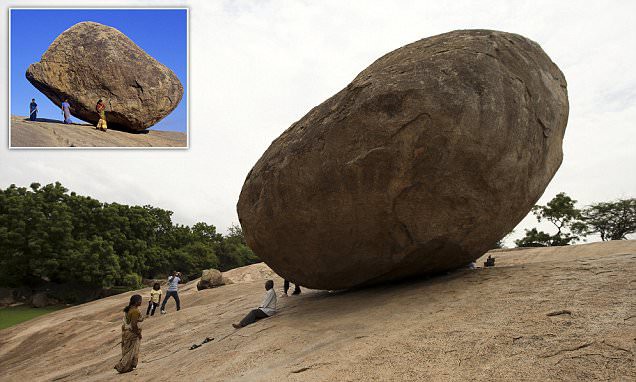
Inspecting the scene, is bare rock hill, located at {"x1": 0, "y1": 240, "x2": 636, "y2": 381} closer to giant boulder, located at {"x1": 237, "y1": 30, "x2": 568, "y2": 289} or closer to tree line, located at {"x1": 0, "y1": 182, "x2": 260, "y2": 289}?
giant boulder, located at {"x1": 237, "y1": 30, "x2": 568, "y2": 289}

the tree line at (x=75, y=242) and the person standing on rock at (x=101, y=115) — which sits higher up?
the person standing on rock at (x=101, y=115)

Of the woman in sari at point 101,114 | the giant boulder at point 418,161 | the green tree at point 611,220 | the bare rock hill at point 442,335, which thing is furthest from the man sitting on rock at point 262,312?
the green tree at point 611,220

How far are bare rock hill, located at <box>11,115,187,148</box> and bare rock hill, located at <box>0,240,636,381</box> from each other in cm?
551

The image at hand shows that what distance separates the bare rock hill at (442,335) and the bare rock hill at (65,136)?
5.51 meters

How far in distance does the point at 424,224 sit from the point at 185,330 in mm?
6772

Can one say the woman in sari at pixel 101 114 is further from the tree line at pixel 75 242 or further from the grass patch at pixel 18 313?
the tree line at pixel 75 242

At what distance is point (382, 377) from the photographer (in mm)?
4117

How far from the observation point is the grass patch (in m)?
22.4

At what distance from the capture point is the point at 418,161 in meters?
6.09

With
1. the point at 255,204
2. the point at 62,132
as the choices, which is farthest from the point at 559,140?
the point at 62,132

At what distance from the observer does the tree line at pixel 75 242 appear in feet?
87.1

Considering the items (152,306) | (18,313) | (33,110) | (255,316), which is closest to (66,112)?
(33,110)

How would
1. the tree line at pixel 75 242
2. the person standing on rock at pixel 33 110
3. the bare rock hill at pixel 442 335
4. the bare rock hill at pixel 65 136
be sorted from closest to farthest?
the bare rock hill at pixel 442 335, the bare rock hill at pixel 65 136, the person standing on rock at pixel 33 110, the tree line at pixel 75 242

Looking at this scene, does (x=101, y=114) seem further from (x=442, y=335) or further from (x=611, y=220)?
(x=611, y=220)
